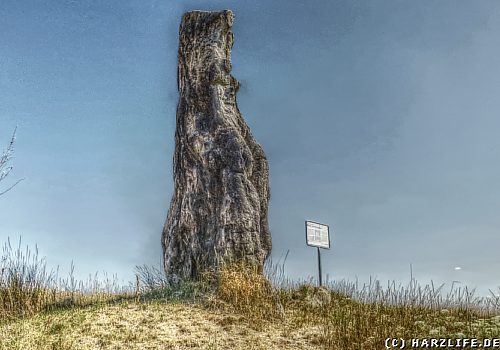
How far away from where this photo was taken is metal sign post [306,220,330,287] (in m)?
17.2

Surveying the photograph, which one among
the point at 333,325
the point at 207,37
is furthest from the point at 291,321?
the point at 207,37

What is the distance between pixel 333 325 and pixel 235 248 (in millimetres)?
2369

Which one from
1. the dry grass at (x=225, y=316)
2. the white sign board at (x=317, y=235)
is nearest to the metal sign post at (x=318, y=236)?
the white sign board at (x=317, y=235)

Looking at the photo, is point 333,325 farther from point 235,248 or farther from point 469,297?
point 469,297

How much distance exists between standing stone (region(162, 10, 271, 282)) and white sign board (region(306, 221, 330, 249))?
454cm

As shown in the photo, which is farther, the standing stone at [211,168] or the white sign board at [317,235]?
the white sign board at [317,235]

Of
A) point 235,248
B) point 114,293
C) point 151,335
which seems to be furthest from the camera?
point 114,293

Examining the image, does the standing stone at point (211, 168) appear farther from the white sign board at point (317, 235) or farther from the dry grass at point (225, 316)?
the white sign board at point (317, 235)

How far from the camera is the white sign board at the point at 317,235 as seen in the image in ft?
56.6

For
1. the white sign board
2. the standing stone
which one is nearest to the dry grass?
the standing stone

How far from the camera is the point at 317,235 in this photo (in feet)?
57.8

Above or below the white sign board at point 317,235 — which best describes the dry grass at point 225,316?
below

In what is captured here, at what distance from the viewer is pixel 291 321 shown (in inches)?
410

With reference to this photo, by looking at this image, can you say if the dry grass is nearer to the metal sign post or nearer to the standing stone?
the standing stone
